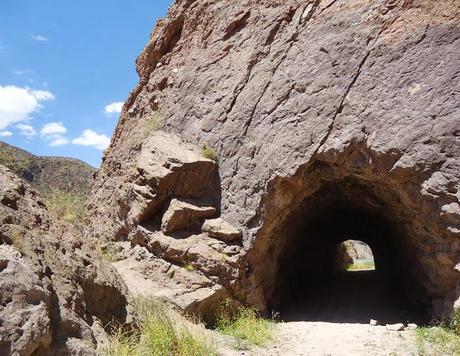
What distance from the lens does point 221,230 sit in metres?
7.91

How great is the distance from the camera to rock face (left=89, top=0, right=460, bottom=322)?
6.87 m

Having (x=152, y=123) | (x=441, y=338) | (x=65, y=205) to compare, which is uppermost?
(x=152, y=123)

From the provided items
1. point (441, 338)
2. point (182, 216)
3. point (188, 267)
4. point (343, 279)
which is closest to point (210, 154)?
point (182, 216)

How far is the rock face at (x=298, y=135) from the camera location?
687 cm

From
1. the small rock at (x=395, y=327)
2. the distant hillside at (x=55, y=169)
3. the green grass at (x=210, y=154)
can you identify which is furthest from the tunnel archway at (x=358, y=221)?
the distant hillside at (x=55, y=169)

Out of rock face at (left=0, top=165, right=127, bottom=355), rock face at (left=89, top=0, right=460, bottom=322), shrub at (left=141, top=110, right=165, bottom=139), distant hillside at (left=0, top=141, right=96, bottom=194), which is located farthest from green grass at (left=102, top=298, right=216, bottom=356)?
distant hillside at (left=0, top=141, right=96, bottom=194)

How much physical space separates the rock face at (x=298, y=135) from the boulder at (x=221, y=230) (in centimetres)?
17

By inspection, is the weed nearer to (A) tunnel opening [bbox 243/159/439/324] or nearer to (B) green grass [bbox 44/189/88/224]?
(A) tunnel opening [bbox 243/159/439/324]

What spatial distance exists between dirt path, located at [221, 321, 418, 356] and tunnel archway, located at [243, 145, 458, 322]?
2.66ft

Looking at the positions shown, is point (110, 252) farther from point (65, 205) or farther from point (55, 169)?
point (55, 169)

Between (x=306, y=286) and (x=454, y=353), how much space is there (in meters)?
6.71

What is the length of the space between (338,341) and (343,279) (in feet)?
26.6

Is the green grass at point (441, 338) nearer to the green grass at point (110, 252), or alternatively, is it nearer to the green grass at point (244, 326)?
the green grass at point (244, 326)

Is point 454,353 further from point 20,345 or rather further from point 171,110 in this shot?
point 171,110
